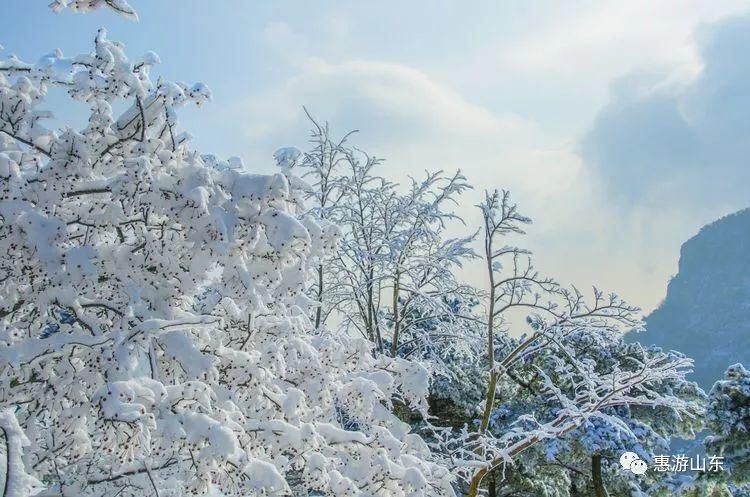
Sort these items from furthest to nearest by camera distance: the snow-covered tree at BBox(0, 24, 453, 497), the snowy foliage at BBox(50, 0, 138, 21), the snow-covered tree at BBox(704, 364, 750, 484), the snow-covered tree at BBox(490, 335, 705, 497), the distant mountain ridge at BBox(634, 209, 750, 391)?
1. the distant mountain ridge at BBox(634, 209, 750, 391)
2. the snow-covered tree at BBox(490, 335, 705, 497)
3. the snow-covered tree at BBox(704, 364, 750, 484)
4. the snow-covered tree at BBox(0, 24, 453, 497)
5. the snowy foliage at BBox(50, 0, 138, 21)

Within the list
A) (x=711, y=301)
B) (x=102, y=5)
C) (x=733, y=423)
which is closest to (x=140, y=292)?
(x=102, y=5)

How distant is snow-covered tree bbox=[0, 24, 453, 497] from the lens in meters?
3.51

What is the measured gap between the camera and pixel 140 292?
393 centimetres

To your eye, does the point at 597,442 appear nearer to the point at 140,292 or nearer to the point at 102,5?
the point at 140,292

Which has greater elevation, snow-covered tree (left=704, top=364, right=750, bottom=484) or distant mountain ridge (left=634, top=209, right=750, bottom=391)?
distant mountain ridge (left=634, top=209, right=750, bottom=391)

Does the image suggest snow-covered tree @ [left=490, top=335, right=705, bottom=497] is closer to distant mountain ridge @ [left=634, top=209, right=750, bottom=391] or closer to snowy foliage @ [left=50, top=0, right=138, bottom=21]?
snowy foliage @ [left=50, top=0, right=138, bottom=21]

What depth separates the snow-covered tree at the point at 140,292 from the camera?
138 inches

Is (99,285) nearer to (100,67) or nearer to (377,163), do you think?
(100,67)

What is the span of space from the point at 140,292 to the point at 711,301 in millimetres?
157073

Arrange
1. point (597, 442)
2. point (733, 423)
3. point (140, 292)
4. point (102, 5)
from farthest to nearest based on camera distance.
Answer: point (597, 442) < point (733, 423) < point (140, 292) < point (102, 5)

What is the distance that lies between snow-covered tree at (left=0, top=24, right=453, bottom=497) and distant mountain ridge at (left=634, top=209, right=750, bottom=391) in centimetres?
12922

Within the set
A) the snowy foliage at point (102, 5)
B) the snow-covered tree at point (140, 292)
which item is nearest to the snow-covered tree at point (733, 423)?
the snow-covered tree at point (140, 292)

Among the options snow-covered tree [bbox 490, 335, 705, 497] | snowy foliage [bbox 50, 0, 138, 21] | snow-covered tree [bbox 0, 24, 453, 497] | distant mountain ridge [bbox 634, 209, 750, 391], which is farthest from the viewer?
distant mountain ridge [bbox 634, 209, 750, 391]

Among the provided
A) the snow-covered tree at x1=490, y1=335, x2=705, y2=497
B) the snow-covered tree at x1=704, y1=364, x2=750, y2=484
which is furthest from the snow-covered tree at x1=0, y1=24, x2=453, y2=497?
the snow-covered tree at x1=490, y1=335, x2=705, y2=497
